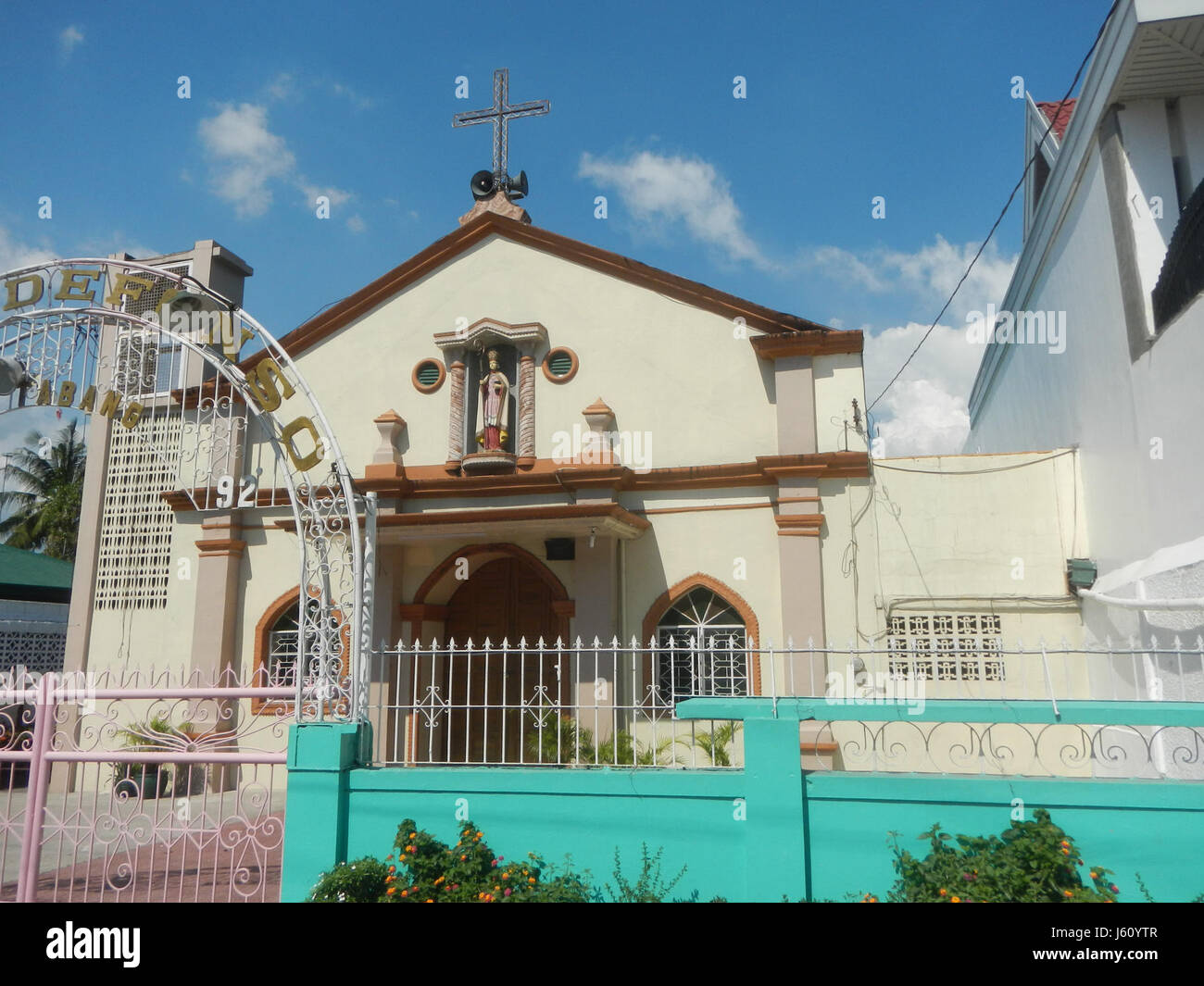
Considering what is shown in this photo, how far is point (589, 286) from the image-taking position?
444 inches

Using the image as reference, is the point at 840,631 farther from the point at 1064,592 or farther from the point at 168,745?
the point at 168,745

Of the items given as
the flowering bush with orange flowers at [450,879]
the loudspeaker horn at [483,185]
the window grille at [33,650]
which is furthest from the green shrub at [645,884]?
the window grille at [33,650]

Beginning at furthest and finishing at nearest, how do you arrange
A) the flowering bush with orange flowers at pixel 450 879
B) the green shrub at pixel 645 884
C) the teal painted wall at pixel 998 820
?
Result: the green shrub at pixel 645 884 → the flowering bush with orange flowers at pixel 450 879 → the teal painted wall at pixel 998 820

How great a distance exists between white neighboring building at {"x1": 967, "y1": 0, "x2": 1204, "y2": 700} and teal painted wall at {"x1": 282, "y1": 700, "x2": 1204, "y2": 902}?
1237 mm

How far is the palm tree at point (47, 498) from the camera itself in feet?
80.4

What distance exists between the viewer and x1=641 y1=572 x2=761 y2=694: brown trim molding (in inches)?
388

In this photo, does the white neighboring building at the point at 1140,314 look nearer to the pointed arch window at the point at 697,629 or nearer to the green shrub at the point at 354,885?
the pointed arch window at the point at 697,629

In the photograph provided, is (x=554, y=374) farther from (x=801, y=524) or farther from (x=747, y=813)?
(x=747, y=813)

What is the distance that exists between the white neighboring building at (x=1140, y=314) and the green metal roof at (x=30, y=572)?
14.7m

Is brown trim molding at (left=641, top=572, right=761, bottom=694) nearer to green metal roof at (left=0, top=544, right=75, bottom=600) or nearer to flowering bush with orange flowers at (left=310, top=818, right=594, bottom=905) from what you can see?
flowering bush with orange flowers at (left=310, top=818, right=594, bottom=905)

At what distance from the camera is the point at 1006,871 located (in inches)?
171

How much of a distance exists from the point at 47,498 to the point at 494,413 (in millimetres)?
19968
